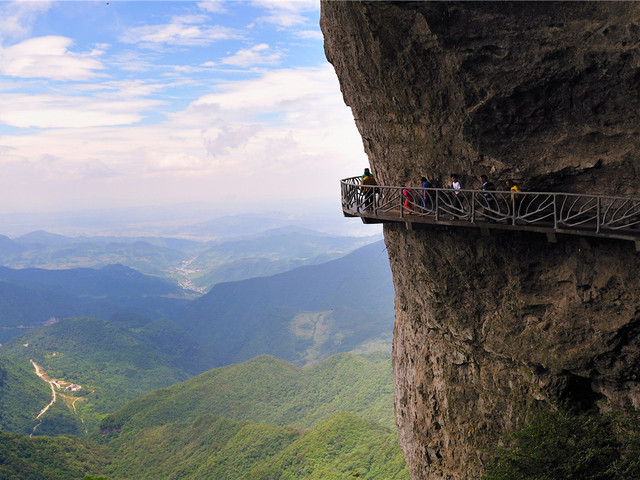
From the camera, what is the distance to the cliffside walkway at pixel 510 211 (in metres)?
10.6

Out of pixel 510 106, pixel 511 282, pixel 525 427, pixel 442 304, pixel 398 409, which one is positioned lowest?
pixel 398 409

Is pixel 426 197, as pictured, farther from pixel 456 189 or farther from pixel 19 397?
pixel 19 397

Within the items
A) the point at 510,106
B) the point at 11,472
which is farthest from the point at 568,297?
the point at 11,472

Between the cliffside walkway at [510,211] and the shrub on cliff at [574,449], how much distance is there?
187 inches

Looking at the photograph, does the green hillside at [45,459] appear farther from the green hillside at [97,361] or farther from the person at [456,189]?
the person at [456,189]

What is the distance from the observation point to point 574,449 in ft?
38.1

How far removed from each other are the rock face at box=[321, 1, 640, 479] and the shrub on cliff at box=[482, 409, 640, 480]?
2.18 ft

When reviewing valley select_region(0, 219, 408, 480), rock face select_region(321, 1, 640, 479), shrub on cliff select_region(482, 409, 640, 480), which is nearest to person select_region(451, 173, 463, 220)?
rock face select_region(321, 1, 640, 479)

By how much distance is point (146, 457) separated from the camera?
315 feet

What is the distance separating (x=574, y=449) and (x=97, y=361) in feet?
613

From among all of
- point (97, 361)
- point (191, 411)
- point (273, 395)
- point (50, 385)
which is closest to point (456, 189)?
point (191, 411)

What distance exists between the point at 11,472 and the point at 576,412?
279ft

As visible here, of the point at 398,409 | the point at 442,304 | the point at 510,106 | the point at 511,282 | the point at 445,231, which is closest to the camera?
the point at 510,106

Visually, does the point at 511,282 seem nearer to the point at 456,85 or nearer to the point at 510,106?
the point at 510,106
